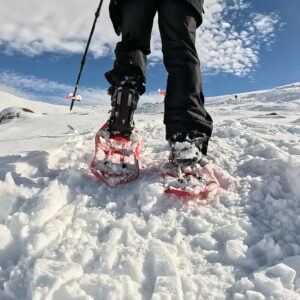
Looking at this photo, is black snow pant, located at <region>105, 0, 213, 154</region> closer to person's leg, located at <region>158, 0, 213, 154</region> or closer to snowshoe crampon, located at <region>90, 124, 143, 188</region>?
person's leg, located at <region>158, 0, 213, 154</region>

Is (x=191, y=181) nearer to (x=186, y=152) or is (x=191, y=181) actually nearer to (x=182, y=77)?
(x=186, y=152)

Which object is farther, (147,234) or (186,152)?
(186,152)

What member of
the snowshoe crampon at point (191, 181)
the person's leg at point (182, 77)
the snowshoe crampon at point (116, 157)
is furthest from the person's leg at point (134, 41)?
the snowshoe crampon at point (191, 181)

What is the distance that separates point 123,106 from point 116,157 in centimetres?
43

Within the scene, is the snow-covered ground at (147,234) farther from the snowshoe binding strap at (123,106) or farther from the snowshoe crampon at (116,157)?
the snowshoe binding strap at (123,106)

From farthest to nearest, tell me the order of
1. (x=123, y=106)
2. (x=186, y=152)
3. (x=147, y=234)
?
1. (x=123, y=106)
2. (x=186, y=152)
3. (x=147, y=234)

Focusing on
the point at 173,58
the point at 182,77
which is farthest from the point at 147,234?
the point at 173,58

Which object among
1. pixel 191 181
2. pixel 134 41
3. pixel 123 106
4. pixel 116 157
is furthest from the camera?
pixel 116 157

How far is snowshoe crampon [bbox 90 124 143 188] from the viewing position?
226 centimetres

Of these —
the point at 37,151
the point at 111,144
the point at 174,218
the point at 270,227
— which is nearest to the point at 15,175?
the point at 37,151

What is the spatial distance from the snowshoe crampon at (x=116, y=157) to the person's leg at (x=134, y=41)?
13.9 inches

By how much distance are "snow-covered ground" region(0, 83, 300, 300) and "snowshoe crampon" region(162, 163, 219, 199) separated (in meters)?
0.06

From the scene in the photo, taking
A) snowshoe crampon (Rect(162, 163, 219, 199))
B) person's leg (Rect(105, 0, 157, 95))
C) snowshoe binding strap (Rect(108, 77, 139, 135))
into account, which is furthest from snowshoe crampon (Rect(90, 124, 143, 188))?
person's leg (Rect(105, 0, 157, 95))

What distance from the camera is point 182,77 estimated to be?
89.8 inches
